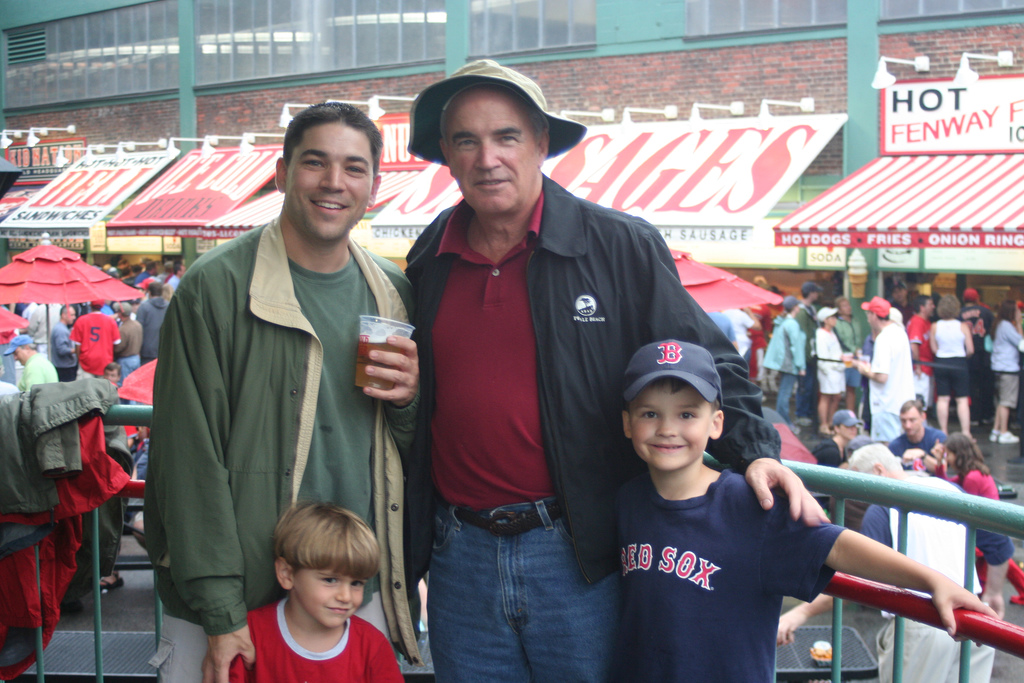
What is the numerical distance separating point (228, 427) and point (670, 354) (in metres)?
1.11

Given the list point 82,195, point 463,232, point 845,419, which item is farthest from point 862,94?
point 82,195

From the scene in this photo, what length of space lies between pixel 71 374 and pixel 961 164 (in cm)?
1353

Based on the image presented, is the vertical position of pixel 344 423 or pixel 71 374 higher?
pixel 344 423

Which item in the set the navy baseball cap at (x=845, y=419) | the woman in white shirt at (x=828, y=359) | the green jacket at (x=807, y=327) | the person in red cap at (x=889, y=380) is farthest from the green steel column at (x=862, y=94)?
the navy baseball cap at (x=845, y=419)

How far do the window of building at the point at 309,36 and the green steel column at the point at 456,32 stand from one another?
12.4 inches

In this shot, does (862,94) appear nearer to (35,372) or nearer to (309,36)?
(309,36)

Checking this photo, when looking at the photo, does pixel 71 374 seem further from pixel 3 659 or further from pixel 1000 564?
pixel 1000 564

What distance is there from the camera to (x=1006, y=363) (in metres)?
11.6

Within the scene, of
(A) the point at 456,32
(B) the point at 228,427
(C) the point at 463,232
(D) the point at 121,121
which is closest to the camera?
(B) the point at 228,427

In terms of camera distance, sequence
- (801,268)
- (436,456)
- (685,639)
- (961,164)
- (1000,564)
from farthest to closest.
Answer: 1. (801,268)
2. (961,164)
3. (1000,564)
4. (436,456)
5. (685,639)

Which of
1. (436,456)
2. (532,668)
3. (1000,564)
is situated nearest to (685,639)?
(532,668)

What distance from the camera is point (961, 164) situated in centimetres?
1280

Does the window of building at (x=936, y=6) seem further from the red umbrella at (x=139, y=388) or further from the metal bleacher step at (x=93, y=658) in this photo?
the metal bleacher step at (x=93, y=658)

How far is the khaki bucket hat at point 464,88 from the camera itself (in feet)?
7.55
